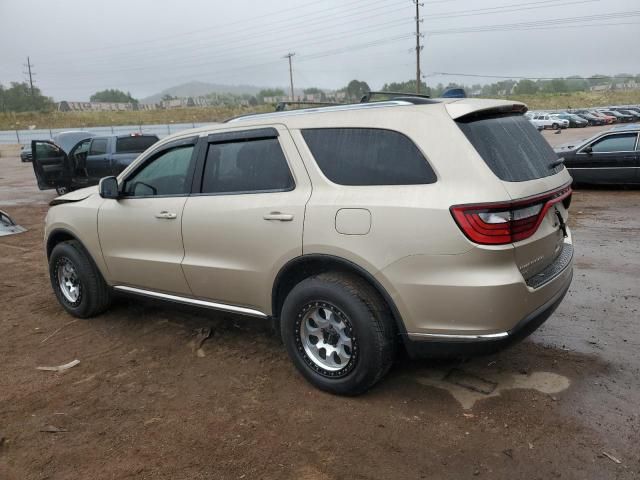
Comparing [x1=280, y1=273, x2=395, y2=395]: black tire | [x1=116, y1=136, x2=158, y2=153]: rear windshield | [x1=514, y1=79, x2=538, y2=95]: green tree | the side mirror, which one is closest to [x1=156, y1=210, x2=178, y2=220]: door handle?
the side mirror

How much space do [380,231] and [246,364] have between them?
1.61 m

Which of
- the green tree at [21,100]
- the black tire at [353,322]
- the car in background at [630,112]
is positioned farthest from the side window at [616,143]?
the green tree at [21,100]

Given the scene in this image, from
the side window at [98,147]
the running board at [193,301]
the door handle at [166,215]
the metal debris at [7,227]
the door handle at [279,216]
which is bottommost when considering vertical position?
the metal debris at [7,227]

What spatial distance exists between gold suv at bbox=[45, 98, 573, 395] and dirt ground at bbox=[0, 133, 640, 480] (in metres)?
0.37

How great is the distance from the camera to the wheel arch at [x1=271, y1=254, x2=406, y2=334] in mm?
3062

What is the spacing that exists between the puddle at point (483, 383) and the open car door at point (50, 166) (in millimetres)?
12597

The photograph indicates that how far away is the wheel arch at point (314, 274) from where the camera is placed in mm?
3062

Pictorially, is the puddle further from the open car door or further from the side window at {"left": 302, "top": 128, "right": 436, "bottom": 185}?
the open car door

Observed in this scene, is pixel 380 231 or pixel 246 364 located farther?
pixel 246 364

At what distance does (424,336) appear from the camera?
301 centimetres

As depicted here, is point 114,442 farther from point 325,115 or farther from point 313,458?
point 325,115

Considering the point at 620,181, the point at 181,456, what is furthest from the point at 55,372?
the point at 620,181

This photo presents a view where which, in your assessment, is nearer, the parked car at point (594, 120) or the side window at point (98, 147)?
the side window at point (98, 147)

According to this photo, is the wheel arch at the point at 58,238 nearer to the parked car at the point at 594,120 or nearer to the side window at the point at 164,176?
the side window at the point at 164,176
